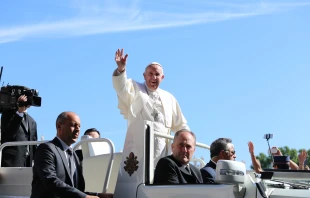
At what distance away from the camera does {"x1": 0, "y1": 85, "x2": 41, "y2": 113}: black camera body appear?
7.90 metres

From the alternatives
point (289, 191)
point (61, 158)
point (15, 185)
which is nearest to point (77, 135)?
point (61, 158)

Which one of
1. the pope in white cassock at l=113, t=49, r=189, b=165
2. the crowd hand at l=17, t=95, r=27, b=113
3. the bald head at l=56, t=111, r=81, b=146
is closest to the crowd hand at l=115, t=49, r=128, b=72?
the pope in white cassock at l=113, t=49, r=189, b=165

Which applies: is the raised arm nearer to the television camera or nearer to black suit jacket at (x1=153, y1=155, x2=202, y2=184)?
black suit jacket at (x1=153, y1=155, x2=202, y2=184)

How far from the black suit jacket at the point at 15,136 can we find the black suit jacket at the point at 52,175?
262 cm

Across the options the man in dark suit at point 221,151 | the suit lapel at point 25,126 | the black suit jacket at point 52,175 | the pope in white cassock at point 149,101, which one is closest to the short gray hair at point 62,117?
the black suit jacket at point 52,175

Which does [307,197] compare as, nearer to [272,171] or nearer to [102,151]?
[272,171]

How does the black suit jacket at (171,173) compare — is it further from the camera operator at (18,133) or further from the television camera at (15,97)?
→ the television camera at (15,97)

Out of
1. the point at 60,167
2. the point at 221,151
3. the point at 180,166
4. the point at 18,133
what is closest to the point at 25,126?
the point at 18,133

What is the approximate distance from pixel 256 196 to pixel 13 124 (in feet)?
14.1

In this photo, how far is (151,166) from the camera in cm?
513

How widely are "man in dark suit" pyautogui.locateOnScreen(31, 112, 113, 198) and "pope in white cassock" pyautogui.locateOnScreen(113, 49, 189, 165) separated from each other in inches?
38.0

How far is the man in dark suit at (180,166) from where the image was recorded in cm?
505

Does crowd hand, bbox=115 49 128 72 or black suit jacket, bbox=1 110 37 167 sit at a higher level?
crowd hand, bbox=115 49 128 72

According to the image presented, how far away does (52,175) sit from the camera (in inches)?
193
